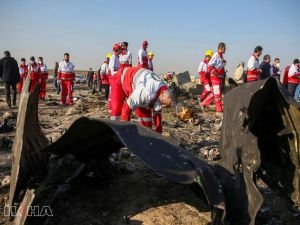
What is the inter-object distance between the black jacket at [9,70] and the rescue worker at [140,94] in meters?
7.70

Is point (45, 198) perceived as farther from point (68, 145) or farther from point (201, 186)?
point (201, 186)

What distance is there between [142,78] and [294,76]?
981cm

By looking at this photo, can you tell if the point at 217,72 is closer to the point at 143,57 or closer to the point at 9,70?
the point at 143,57

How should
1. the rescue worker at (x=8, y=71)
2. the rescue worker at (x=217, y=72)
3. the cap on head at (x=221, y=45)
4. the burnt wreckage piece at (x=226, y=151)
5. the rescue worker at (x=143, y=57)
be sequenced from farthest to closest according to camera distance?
the rescue worker at (x=143, y=57) < the rescue worker at (x=8, y=71) < the cap on head at (x=221, y=45) < the rescue worker at (x=217, y=72) < the burnt wreckage piece at (x=226, y=151)

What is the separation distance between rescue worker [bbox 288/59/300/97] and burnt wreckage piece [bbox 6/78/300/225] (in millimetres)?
10835

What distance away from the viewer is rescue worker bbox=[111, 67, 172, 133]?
16.3 ft

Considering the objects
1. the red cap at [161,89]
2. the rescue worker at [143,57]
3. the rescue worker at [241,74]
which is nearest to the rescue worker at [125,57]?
the rescue worker at [143,57]

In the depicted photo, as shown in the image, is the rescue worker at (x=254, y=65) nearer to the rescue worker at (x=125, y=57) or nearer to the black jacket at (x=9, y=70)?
the rescue worker at (x=125, y=57)

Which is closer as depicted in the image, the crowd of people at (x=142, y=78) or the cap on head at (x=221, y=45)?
the crowd of people at (x=142, y=78)

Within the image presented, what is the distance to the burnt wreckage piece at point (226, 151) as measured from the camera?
2771 mm

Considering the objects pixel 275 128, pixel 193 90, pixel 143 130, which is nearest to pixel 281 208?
pixel 275 128

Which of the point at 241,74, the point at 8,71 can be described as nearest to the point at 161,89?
the point at 8,71

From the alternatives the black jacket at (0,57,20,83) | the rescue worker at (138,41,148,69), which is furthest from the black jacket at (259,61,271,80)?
the black jacket at (0,57,20,83)

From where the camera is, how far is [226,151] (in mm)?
3260
